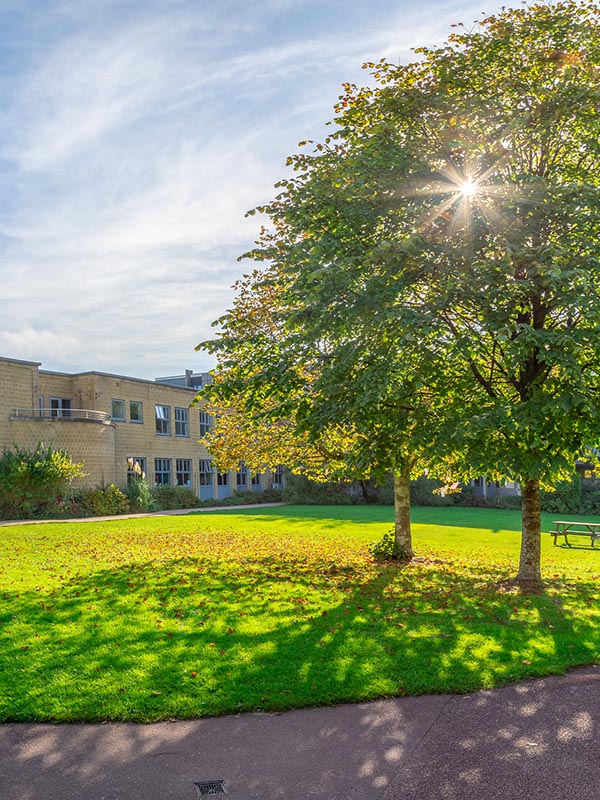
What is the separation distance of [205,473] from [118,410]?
879cm

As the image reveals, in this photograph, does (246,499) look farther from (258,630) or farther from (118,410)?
(258,630)

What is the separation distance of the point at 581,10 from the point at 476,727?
10980 mm

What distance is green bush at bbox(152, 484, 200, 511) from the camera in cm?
3588

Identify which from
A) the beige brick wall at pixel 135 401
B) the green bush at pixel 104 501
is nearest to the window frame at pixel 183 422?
the beige brick wall at pixel 135 401

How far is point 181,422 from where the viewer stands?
41.7 m

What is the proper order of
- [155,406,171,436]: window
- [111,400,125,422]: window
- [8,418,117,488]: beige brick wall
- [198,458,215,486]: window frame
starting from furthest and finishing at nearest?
[198,458,215,486]: window frame
[155,406,171,436]: window
[111,400,125,422]: window
[8,418,117,488]: beige brick wall

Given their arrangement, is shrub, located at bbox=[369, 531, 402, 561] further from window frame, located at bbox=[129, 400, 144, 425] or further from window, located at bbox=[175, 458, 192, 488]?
window, located at bbox=[175, 458, 192, 488]

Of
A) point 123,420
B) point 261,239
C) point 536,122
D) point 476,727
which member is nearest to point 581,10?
point 536,122

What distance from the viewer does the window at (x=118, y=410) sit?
3641cm

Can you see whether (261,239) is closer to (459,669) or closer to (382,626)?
(382,626)

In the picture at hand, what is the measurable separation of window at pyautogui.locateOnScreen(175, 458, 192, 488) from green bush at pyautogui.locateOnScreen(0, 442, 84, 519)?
11220 mm

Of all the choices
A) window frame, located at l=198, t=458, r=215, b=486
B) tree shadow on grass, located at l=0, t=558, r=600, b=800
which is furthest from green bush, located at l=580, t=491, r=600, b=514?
tree shadow on grass, located at l=0, t=558, r=600, b=800

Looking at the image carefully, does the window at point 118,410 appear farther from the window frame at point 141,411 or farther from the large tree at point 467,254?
the large tree at point 467,254

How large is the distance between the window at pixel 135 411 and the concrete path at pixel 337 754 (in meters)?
32.9
